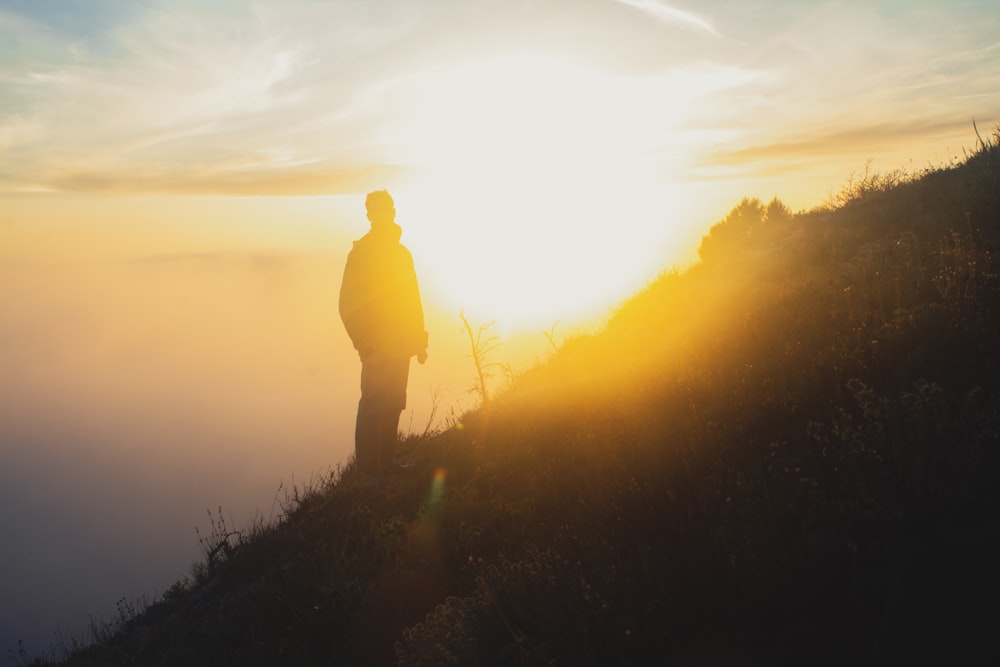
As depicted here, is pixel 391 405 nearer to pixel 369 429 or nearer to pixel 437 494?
pixel 369 429

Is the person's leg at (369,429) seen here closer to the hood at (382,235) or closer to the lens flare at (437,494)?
the lens flare at (437,494)

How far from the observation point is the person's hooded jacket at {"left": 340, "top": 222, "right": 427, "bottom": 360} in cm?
855

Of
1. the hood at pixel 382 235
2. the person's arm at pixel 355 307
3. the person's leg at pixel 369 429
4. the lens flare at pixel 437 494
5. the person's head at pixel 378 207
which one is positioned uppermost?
the person's head at pixel 378 207

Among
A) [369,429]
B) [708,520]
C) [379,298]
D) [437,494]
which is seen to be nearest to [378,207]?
[379,298]

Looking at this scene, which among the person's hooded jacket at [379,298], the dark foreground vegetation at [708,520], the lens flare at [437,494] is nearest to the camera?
the dark foreground vegetation at [708,520]

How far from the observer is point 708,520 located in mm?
2822

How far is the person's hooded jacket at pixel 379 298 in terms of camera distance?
28.0 feet

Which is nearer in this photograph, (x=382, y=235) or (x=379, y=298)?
(x=379, y=298)

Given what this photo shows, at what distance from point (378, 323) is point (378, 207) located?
1.65 metres

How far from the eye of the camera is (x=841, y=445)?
3.17m

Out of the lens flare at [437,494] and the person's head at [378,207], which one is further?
the person's head at [378,207]

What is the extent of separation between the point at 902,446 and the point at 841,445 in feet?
1.88

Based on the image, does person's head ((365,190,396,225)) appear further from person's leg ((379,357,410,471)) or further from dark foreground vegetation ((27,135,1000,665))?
dark foreground vegetation ((27,135,1000,665))

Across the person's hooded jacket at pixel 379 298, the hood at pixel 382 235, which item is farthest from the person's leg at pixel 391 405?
the hood at pixel 382 235
